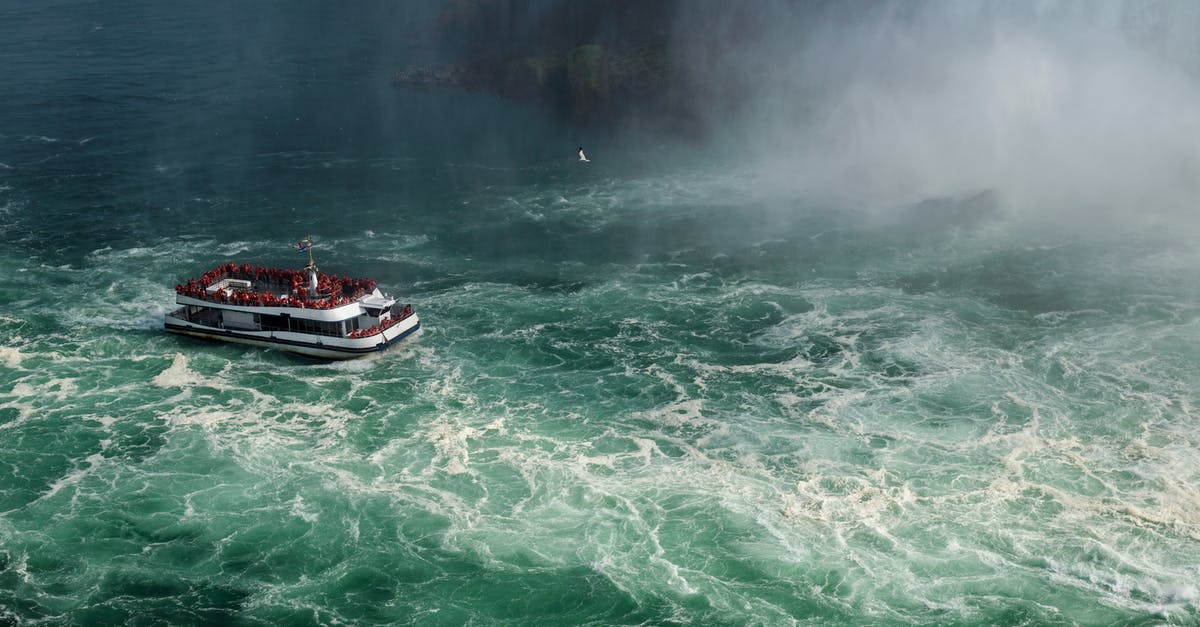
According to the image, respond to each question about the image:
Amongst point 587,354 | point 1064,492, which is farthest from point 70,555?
point 1064,492

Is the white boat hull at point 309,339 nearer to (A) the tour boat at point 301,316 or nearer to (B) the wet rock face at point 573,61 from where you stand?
(A) the tour boat at point 301,316

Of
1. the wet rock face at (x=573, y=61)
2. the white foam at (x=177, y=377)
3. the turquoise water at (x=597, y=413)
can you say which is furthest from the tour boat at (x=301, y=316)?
the wet rock face at (x=573, y=61)

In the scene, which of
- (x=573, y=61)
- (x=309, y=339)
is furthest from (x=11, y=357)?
(x=573, y=61)

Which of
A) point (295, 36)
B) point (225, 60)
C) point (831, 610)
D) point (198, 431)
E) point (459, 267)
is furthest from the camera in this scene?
Result: point (295, 36)

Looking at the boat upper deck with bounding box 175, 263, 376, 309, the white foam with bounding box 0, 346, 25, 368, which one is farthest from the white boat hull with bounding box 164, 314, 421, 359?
the white foam with bounding box 0, 346, 25, 368

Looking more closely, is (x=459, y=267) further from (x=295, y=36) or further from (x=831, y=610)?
(x=295, y=36)
